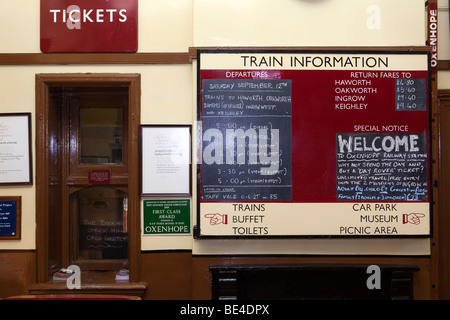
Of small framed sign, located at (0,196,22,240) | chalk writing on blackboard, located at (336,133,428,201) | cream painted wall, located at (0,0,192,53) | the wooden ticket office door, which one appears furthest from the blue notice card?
the wooden ticket office door

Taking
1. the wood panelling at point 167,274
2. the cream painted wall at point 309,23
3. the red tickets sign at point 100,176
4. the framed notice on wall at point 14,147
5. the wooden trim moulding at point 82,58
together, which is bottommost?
the wood panelling at point 167,274

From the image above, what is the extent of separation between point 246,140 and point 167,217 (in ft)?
3.50

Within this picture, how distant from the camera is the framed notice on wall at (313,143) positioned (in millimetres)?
3566

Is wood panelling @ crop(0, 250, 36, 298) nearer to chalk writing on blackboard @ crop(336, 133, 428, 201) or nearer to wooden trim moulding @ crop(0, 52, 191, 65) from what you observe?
wooden trim moulding @ crop(0, 52, 191, 65)

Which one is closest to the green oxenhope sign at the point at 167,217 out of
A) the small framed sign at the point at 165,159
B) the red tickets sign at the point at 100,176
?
the small framed sign at the point at 165,159

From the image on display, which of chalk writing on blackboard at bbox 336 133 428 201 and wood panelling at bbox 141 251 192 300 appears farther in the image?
wood panelling at bbox 141 251 192 300

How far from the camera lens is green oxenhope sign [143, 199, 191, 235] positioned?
3.79 meters

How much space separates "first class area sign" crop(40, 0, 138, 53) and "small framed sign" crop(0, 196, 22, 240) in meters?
1.49

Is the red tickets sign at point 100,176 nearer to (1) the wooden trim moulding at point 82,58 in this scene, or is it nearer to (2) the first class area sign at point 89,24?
(1) the wooden trim moulding at point 82,58

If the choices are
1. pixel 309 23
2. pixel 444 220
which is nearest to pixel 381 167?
pixel 444 220

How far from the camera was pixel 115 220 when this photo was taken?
412cm

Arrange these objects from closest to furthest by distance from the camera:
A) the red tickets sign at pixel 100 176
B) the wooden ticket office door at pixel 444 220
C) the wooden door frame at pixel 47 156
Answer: the wooden door frame at pixel 47 156, the wooden ticket office door at pixel 444 220, the red tickets sign at pixel 100 176

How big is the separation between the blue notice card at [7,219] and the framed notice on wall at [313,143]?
181 cm

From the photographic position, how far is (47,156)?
3.80 m
